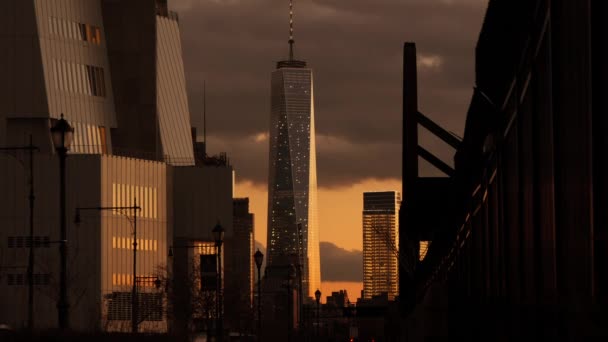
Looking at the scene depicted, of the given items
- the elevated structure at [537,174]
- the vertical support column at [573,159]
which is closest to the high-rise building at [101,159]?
the elevated structure at [537,174]

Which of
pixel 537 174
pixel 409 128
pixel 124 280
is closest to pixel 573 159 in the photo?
pixel 537 174

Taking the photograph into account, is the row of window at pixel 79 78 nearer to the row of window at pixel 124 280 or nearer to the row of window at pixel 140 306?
the row of window at pixel 124 280

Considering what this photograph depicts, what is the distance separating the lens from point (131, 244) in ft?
554

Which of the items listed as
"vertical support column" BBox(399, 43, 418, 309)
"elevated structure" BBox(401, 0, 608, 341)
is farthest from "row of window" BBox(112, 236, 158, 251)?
"elevated structure" BBox(401, 0, 608, 341)

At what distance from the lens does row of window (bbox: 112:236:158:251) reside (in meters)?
167

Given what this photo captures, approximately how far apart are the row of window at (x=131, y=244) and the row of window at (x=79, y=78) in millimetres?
17858

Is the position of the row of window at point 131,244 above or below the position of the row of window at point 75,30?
below

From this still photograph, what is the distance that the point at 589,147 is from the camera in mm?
9391

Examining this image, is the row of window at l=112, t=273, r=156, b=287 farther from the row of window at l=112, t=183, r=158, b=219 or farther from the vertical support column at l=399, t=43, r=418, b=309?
the vertical support column at l=399, t=43, r=418, b=309

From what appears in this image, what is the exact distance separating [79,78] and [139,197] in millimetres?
15654

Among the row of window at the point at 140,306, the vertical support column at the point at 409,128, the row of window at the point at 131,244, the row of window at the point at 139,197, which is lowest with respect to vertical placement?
the row of window at the point at 140,306

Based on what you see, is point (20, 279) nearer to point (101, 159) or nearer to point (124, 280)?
point (124, 280)

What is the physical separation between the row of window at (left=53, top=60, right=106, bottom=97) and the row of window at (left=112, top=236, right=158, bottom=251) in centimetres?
1786

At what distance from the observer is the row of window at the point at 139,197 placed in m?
167
